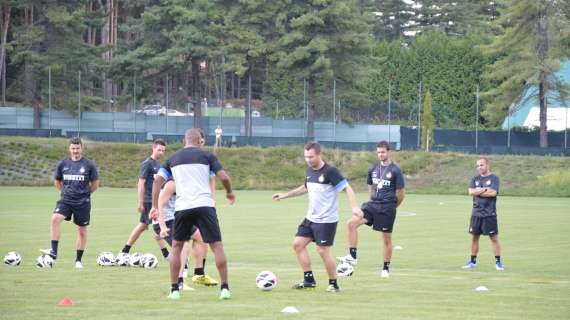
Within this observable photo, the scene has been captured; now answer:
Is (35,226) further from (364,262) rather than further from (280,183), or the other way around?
(280,183)

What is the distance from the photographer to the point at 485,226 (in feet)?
63.8

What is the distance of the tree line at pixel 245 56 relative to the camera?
69875 millimetres

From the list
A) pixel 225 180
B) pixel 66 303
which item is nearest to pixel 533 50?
pixel 225 180

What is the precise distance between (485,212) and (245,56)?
180 ft

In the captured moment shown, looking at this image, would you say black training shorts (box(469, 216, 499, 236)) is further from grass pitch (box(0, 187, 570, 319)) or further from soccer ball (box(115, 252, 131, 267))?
soccer ball (box(115, 252, 131, 267))

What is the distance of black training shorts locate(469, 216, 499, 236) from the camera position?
19406 millimetres

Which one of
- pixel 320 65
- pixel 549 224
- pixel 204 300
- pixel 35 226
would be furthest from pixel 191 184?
pixel 320 65

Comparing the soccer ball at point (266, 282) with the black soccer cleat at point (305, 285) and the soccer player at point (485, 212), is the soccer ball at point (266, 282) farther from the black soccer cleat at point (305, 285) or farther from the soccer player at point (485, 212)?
the soccer player at point (485, 212)

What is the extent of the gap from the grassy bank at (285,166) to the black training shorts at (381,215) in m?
35.5

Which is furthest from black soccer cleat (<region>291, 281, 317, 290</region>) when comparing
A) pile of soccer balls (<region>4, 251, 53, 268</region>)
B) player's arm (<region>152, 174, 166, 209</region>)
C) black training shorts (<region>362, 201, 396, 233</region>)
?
pile of soccer balls (<region>4, 251, 53, 268</region>)

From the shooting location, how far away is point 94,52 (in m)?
71.6

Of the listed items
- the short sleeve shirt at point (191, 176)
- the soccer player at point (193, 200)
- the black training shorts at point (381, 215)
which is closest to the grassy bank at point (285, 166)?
the black training shorts at point (381, 215)

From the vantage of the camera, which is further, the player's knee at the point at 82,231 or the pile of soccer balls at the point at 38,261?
the player's knee at the point at 82,231

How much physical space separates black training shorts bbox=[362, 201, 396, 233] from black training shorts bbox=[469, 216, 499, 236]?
2.46 metres
